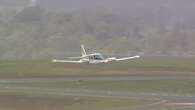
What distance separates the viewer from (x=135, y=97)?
8544 centimetres

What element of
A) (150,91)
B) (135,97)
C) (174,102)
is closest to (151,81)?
(150,91)

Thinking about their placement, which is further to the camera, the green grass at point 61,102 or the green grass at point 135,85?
the green grass at point 135,85

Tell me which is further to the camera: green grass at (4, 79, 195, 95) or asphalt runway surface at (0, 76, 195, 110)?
green grass at (4, 79, 195, 95)

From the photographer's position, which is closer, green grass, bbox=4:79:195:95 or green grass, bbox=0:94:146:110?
green grass, bbox=0:94:146:110

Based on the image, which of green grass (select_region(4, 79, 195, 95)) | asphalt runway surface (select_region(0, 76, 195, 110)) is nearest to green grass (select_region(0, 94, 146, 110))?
asphalt runway surface (select_region(0, 76, 195, 110))

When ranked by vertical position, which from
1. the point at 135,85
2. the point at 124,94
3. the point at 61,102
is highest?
the point at 135,85

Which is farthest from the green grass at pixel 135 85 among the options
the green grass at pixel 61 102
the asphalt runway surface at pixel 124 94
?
the green grass at pixel 61 102

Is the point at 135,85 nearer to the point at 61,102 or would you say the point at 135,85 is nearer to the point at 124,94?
the point at 124,94

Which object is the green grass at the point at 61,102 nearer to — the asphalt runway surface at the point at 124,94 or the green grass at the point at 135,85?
the asphalt runway surface at the point at 124,94

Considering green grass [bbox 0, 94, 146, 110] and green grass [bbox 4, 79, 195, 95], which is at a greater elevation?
green grass [bbox 4, 79, 195, 95]

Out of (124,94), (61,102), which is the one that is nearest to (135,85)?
(124,94)

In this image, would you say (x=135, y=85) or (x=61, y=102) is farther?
(x=135, y=85)

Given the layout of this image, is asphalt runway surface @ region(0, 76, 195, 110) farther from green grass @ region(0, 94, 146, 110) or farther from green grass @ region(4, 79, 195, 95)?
green grass @ region(4, 79, 195, 95)

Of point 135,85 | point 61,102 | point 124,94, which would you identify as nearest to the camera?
point 61,102
